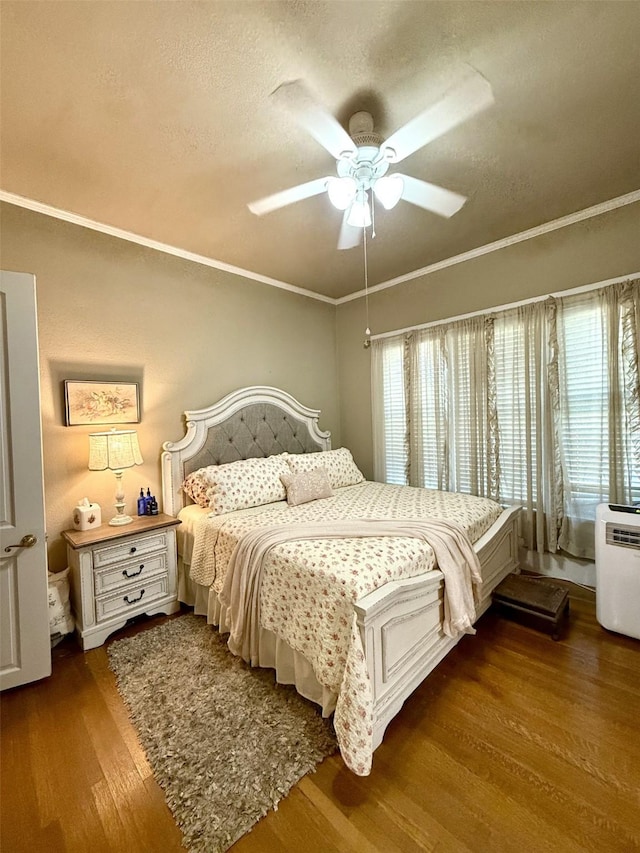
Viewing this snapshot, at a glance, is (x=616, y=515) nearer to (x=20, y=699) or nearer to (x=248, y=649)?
(x=248, y=649)

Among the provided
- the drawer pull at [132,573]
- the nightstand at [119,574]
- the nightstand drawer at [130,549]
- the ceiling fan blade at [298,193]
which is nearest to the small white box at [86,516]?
the nightstand at [119,574]

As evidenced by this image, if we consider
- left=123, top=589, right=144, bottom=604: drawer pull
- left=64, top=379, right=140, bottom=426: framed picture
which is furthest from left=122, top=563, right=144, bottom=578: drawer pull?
left=64, top=379, right=140, bottom=426: framed picture

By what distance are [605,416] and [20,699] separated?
13.0 feet

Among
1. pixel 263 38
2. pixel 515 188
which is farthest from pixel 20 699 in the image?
pixel 515 188

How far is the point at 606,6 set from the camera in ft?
4.09

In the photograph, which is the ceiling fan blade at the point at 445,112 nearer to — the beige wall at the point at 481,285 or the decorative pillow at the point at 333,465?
the beige wall at the point at 481,285

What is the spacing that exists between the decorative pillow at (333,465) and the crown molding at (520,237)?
1.91 metres

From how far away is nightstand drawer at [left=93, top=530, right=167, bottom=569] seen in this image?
2174 mm

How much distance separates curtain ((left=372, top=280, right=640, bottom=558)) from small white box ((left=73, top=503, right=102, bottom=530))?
2.77 metres

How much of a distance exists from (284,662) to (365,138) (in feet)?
8.46

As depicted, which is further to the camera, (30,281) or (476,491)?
(476,491)

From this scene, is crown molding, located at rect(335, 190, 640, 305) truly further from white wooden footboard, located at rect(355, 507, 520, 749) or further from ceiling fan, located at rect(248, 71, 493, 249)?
white wooden footboard, located at rect(355, 507, 520, 749)

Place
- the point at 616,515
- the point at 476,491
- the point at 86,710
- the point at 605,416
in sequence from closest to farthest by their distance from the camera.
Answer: the point at 86,710 < the point at 616,515 < the point at 605,416 < the point at 476,491

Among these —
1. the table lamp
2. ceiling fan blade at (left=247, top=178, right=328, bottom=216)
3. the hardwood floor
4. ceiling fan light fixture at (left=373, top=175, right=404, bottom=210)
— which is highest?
ceiling fan blade at (left=247, top=178, right=328, bottom=216)
